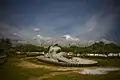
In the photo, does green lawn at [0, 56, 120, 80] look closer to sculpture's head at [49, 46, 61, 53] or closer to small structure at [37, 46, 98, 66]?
small structure at [37, 46, 98, 66]

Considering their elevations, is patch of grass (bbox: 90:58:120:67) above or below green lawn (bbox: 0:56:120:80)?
above

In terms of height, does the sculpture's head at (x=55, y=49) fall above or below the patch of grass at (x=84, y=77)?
above

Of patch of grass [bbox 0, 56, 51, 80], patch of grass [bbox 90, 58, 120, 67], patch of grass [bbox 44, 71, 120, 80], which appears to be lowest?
patch of grass [bbox 44, 71, 120, 80]

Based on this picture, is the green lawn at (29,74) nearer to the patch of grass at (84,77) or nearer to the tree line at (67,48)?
the patch of grass at (84,77)

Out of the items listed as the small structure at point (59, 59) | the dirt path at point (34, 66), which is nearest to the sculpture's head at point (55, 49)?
the small structure at point (59, 59)

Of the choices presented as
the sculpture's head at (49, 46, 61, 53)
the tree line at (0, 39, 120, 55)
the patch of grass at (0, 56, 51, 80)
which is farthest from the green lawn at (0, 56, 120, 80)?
the sculpture's head at (49, 46, 61, 53)

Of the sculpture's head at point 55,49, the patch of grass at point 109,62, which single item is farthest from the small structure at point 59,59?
the patch of grass at point 109,62

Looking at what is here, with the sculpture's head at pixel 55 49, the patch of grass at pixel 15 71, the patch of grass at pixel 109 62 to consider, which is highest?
the sculpture's head at pixel 55 49

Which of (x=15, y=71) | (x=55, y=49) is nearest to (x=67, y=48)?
(x=55, y=49)

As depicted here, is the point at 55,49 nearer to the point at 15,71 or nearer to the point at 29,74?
the point at 29,74

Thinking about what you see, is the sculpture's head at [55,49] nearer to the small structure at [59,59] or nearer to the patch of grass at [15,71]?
the small structure at [59,59]

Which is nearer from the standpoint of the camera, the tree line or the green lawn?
the green lawn

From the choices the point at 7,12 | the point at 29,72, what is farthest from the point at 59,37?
the point at 7,12

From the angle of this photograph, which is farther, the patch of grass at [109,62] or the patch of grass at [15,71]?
the patch of grass at [109,62]
